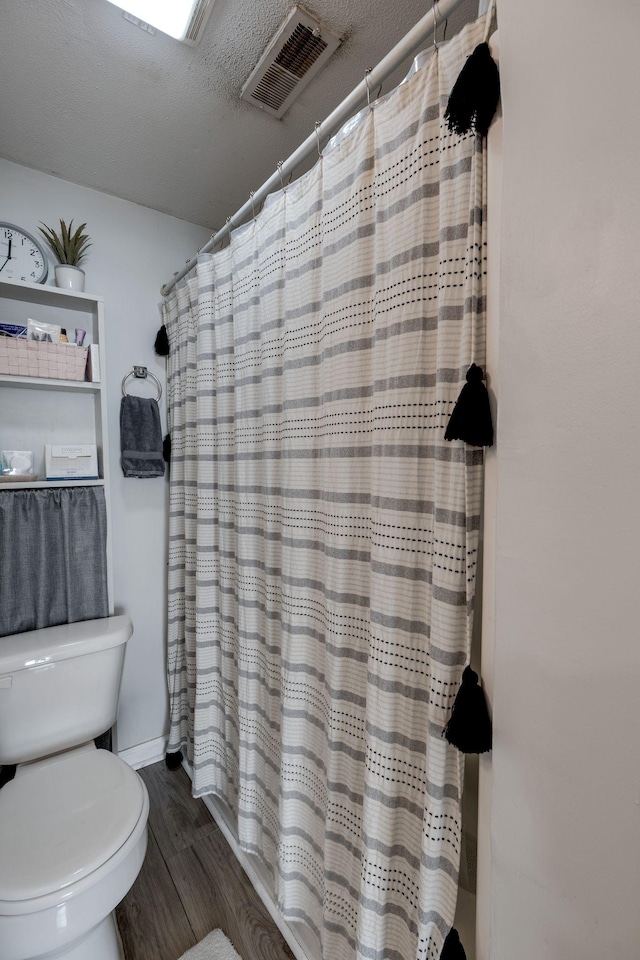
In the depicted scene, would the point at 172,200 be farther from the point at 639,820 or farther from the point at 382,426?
the point at 639,820

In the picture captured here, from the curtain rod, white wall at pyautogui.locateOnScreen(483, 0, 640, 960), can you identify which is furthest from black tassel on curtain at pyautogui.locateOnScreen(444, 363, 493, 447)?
the curtain rod

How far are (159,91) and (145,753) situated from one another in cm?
256

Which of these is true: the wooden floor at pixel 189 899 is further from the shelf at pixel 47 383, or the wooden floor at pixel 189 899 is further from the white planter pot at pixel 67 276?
the white planter pot at pixel 67 276

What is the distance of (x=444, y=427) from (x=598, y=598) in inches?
13.2

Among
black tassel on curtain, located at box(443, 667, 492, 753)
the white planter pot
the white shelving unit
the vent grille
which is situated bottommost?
black tassel on curtain, located at box(443, 667, 492, 753)

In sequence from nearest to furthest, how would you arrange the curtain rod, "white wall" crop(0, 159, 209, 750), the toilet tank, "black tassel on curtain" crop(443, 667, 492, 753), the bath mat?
1. "black tassel on curtain" crop(443, 667, 492, 753)
2. the curtain rod
3. the bath mat
4. the toilet tank
5. "white wall" crop(0, 159, 209, 750)

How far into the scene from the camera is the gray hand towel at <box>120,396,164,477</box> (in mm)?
1796

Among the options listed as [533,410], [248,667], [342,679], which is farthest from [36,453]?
[533,410]

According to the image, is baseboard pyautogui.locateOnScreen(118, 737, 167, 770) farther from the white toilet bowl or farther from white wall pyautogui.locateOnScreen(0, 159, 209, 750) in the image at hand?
the white toilet bowl

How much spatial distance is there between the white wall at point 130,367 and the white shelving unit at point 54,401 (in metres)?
0.12

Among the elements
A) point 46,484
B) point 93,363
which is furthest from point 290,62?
point 46,484

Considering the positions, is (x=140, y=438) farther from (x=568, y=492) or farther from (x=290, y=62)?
(x=568, y=492)

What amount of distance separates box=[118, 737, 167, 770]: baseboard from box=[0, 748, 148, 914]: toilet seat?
2.03ft

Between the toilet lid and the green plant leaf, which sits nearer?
the toilet lid
